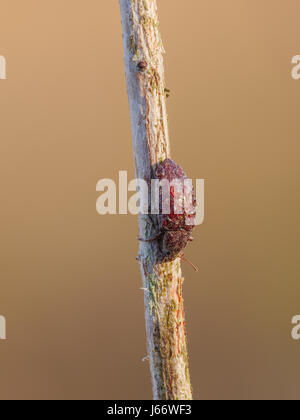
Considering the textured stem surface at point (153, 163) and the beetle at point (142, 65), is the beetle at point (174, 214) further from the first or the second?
the beetle at point (142, 65)

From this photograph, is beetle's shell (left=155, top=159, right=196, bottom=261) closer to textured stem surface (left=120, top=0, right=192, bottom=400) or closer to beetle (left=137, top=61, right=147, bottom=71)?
textured stem surface (left=120, top=0, right=192, bottom=400)

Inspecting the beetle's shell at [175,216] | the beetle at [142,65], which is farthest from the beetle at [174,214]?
the beetle at [142,65]

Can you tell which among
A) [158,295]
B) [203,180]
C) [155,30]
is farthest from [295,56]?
[158,295]

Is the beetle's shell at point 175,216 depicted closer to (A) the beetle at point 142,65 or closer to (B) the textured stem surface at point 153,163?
(B) the textured stem surface at point 153,163

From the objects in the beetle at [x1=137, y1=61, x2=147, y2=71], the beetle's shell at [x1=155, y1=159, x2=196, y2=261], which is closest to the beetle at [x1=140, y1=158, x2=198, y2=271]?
the beetle's shell at [x1=155, y1=159, x2=196, y2=261]

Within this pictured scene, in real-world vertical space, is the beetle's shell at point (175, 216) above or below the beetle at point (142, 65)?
below
